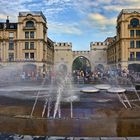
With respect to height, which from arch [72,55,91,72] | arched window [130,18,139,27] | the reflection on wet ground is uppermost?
arched window [130,18,139,27]

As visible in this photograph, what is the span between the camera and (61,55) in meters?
97.0

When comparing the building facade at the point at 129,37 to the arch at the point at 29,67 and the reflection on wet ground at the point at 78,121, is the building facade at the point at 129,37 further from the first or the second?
the reflection on wet ground at the point at 78,121

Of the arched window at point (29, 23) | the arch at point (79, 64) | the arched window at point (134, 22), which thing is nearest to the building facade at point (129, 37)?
the arched window at point (134, 22)

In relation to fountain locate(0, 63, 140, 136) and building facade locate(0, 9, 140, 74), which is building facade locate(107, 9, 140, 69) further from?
fountain locate(0, 63, 140, 136)

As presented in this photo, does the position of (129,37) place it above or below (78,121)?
above

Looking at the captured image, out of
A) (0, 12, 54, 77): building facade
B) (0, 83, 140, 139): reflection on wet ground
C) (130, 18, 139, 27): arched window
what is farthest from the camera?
(0, 12, 54, 77): building facade

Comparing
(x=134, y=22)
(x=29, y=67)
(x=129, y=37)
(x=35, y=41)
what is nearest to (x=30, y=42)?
(x=35, y=41)

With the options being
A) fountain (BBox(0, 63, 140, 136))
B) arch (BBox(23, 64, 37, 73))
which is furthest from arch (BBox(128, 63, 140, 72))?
fountain (BBox(0, 63, 140, 136))

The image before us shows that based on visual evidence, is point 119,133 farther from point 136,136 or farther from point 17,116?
point 17,116

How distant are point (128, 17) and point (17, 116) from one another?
189ft

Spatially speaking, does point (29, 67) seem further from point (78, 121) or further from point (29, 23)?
point (78, 121)

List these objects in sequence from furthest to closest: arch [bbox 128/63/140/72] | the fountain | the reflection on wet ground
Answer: arch [bbox 128/63/140/72] → the fountain → the reflection on wet ground

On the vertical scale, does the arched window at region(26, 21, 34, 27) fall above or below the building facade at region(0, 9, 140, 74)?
above

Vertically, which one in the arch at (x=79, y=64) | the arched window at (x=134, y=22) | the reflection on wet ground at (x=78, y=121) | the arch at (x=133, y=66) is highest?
the arched window at (x=134, y=22)
